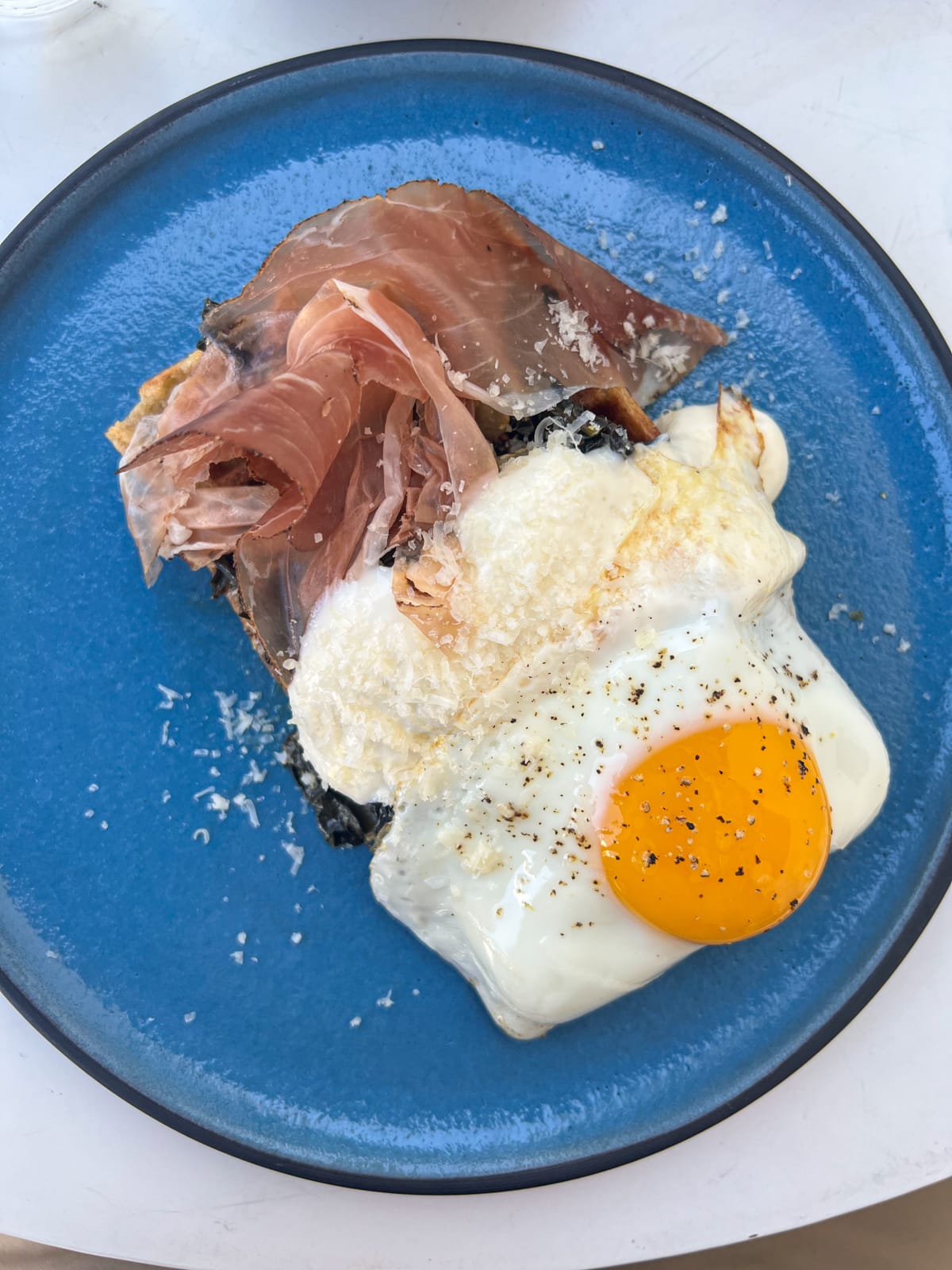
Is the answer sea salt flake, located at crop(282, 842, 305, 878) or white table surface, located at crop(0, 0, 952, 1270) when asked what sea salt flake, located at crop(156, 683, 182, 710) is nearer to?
sea salt flake, located at crop(282, 842, 305, 878)

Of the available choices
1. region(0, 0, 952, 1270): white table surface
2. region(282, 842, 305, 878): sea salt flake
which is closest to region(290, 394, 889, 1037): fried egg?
region(282, 842, 305, 878): sea salt flake

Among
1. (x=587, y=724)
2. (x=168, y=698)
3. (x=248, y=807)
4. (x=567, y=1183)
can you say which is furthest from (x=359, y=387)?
(x=567, y=1183)

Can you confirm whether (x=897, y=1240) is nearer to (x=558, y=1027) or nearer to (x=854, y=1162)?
(x=854, y=1162)

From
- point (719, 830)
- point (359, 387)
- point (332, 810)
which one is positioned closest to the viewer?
point (719, 830)

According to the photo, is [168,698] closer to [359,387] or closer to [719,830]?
[359,387]

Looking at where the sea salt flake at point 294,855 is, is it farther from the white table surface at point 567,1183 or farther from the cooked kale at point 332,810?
the white table surface at point 567,1183

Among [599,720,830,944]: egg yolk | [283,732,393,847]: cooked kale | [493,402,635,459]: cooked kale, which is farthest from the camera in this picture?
[283,732,393,847]: cooked kale

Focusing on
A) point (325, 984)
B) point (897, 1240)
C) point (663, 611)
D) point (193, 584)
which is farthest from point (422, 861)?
point (897, 1240)
